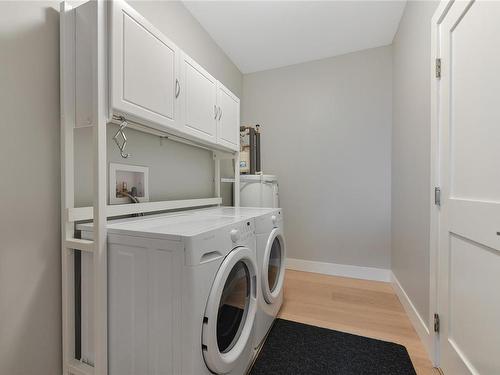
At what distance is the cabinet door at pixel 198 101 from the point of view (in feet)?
4.66

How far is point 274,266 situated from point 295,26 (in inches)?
86.5

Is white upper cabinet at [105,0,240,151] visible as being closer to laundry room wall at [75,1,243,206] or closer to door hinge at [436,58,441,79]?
laundry room wall at [75,1,243,206]

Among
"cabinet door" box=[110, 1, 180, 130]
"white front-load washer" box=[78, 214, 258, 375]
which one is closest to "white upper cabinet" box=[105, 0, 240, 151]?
"cabinet door" box=[110, 1, 180, 130]

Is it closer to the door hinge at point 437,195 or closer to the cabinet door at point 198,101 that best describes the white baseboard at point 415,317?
the door hinge at point 437,195

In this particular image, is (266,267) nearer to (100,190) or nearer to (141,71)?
(100,190)

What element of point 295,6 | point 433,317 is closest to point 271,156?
point 295,6

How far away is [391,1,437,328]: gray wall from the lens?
151cm

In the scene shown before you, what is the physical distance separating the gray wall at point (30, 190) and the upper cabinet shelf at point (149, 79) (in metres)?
0.14

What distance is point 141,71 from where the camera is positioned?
1.10 m

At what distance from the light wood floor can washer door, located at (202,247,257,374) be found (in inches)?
28.9

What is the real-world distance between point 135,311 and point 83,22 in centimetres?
125

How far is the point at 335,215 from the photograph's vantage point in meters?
2.73

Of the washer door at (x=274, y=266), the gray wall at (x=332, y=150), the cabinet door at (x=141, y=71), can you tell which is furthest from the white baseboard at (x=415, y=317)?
the cabinet door at (x=141, y=71)

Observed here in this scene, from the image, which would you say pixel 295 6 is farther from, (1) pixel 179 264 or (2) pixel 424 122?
(1) pixel 179 264
